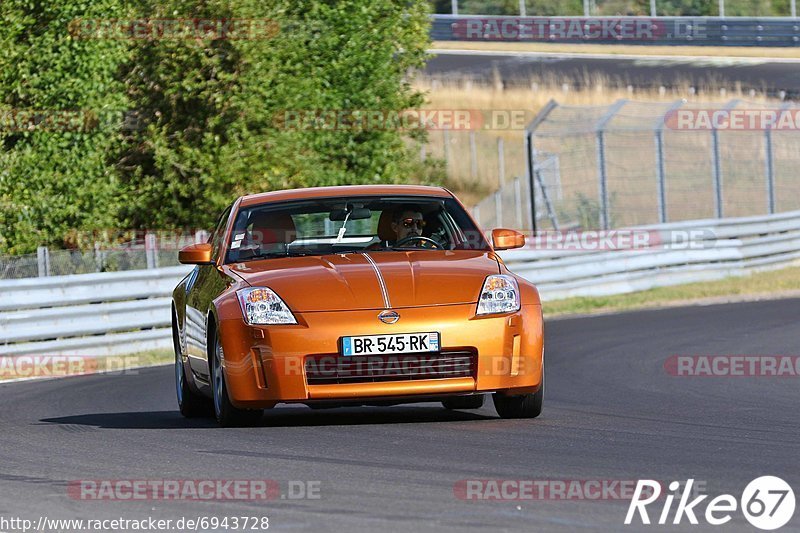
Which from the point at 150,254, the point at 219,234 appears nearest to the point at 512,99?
the point at 150,254

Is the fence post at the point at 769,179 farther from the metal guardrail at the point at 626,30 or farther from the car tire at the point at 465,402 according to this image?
the metal guardrail at the point at 626,30

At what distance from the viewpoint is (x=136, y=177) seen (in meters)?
25.1

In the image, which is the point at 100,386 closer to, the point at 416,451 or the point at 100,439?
the point at 100,439

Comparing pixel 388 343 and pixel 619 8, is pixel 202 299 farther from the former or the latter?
pixel 619 8

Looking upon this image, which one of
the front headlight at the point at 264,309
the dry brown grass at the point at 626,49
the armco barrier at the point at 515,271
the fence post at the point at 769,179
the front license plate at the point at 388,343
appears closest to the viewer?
the front license plate at the point at 388,343

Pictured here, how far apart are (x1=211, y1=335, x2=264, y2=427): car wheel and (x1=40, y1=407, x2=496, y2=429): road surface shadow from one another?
0.12m

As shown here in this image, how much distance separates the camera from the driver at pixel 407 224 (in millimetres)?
9914

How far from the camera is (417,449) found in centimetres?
786

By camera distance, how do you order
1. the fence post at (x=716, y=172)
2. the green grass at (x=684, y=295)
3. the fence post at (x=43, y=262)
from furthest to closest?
the fence post at (x=716, y=172) < the green grass at (x=684, y=295) < the fence post at (x=43, y=262)

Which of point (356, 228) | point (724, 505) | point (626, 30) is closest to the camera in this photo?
point (724, 505)

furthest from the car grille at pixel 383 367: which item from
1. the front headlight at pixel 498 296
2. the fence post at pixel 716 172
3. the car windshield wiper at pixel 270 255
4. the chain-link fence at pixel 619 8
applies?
the chain-link fence at pixel 619 8

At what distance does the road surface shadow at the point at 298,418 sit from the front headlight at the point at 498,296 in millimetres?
822

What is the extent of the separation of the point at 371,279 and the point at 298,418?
1444 mm

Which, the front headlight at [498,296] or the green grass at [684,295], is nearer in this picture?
the front headlight at [498,296]
